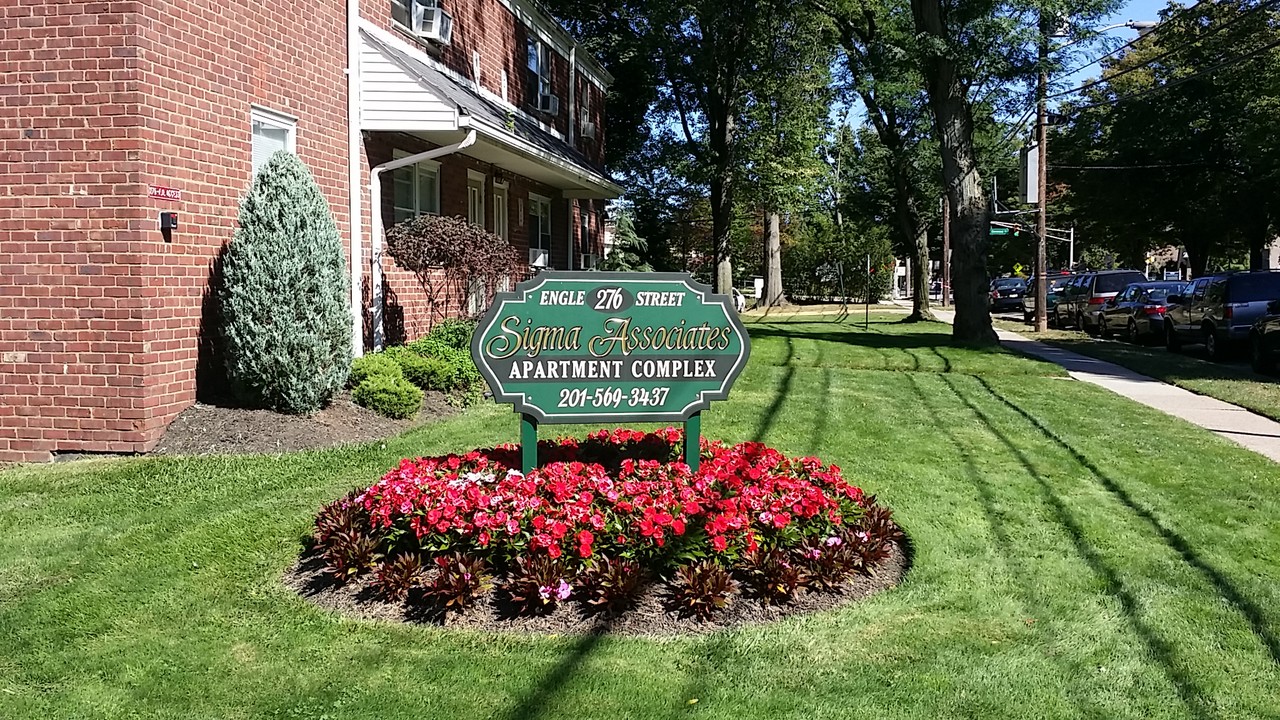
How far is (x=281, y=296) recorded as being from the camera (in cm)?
861

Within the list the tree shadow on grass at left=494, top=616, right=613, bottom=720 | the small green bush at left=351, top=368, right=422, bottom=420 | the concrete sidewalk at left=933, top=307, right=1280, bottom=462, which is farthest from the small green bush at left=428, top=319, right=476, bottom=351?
the concrete sidewalk at left=933, top=307, right=1280, bottom=462

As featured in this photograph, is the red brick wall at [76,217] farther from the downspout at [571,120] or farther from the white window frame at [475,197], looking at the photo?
the downspout at [571,120]

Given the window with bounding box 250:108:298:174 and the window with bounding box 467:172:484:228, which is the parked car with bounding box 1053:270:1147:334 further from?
the window with bounding box 250:108:298:174

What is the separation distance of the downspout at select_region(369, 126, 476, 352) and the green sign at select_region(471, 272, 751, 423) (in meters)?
6.57

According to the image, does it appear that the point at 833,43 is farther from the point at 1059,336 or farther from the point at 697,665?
the point at 697,665

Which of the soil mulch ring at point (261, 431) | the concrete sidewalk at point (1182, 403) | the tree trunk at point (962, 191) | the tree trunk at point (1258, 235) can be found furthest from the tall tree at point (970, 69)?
the tree trunk at point (1258, 235)

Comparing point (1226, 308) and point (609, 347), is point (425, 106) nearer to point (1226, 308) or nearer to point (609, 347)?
point (609, 347)

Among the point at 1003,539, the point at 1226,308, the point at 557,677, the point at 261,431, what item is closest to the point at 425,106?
the point at 261,431

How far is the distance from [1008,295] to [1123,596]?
3860 centimetres

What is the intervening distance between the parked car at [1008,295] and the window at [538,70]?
26.8 metres

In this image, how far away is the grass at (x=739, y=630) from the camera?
3820 millimetres

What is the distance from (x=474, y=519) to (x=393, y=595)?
1.69 ft

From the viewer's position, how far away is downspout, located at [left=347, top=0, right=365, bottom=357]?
1128cm

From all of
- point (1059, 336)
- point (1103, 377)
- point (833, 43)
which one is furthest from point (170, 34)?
point (833, 43)
